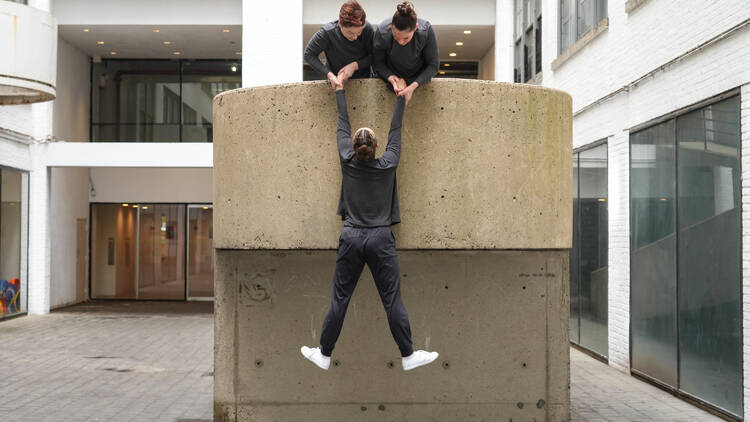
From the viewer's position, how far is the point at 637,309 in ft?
35.0

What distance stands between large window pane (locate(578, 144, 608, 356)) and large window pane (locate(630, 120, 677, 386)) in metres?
1.26

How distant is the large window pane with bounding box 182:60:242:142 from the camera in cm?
2230

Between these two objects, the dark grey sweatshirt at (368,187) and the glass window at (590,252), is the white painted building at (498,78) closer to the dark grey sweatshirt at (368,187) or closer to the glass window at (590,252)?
the glass window at (590,252)

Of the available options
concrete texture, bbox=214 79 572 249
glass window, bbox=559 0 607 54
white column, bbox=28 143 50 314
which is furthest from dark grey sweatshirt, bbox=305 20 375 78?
white column, bbox=28 143 50 314

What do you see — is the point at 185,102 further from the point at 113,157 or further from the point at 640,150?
the point at 640,150

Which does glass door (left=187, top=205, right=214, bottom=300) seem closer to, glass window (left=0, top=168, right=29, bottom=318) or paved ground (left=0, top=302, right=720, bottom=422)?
glass window (left=0, top=168, right=29, bottom=318)

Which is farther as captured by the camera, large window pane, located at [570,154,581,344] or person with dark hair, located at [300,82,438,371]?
large window pane, located at [570,154,581,344]

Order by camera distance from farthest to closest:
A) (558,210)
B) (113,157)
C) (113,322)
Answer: (113,157) < (113,322) < (558,210)

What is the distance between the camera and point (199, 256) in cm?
2392

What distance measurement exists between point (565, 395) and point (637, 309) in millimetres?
4259

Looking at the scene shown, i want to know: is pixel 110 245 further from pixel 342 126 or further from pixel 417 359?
pixel 417 359

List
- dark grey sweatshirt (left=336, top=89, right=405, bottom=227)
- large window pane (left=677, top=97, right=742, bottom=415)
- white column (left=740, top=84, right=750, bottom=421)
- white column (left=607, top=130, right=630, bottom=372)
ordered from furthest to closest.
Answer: white column (left=607, top=130, right=630, bottom=372), large window pane (left=677, top=97, right=742, bottom=415), white column (left=740, top=84, right=750, bottom=421), dark grey sweatshirt (left=336, top=89, right=405, bottom=227)

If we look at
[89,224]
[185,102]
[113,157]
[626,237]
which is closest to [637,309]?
[626,237]

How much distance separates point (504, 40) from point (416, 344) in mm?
14062
